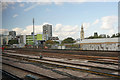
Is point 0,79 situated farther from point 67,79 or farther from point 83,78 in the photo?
point 83,78

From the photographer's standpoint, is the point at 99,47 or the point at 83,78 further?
the point at 99,47

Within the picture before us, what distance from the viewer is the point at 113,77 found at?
26.0 ft

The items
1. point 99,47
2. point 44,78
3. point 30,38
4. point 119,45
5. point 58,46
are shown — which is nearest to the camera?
point 44,78

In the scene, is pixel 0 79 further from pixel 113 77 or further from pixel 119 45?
pixel 119 45

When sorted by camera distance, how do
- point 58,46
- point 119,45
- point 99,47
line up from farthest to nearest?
point 58,46, point 99,47, point 119,45

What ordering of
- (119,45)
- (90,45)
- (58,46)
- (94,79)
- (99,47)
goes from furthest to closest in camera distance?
(58,46) → (90,45) → (99,47) → (119,45) → (94,79)

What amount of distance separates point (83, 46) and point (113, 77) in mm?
29264

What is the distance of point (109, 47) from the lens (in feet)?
106

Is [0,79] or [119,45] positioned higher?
[119,45]

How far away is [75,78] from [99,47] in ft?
91.3

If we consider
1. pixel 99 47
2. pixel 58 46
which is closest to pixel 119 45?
pixel 99 47

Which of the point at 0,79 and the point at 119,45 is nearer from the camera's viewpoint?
the point at 0,79

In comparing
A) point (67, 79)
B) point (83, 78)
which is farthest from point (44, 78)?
point (83, 78)

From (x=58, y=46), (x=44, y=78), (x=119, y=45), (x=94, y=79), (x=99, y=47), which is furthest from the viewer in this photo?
(x=58, y=46)
